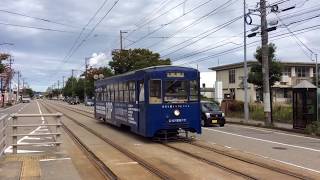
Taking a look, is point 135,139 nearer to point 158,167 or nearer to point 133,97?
point 133,97

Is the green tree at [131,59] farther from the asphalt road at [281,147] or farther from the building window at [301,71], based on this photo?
the asphalt road at [281,147]

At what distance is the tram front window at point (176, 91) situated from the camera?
20.2 metres

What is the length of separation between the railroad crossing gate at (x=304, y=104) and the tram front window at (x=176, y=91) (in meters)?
9.03

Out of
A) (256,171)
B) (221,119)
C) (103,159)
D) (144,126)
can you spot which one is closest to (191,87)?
(144,126)

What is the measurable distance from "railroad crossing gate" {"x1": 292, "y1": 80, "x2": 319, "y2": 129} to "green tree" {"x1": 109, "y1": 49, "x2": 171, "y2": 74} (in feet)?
136

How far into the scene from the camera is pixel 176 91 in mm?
20500

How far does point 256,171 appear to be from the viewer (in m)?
12.6

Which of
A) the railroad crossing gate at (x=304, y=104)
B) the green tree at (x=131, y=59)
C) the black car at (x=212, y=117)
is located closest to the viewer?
the railroad crossing gate at (x=304, y=104)

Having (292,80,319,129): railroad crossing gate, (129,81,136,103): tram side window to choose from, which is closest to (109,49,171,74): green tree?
(292,80,319,129): railroad crossing gate

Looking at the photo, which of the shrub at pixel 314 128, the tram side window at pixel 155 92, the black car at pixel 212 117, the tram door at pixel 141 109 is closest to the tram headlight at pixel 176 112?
the tram side window at pixel 155 92

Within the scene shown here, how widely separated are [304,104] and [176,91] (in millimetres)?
9736

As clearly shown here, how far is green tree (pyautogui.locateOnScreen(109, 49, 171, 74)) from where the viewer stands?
6918 cm

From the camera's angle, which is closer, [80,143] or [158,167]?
[158,167]

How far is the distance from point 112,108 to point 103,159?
1274 centimetres
